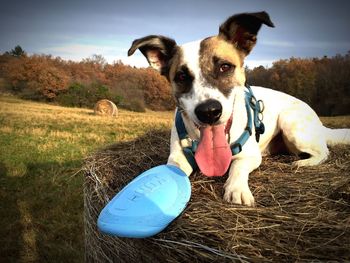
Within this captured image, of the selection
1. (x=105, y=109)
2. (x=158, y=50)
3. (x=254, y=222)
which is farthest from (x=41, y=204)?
(x=105, y=109)

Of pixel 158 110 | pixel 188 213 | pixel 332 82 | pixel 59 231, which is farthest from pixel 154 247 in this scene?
pixel 158 110

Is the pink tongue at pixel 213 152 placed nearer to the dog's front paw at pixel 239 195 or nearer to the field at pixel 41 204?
the dog's front paw at pixel 239 195

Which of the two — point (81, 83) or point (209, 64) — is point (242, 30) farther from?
point (81, 83)

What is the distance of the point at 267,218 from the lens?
8.09 ft

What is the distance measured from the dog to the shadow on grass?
95.6 inches

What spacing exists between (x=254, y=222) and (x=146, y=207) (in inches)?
29.1

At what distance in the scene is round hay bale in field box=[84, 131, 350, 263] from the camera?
218 centimetres

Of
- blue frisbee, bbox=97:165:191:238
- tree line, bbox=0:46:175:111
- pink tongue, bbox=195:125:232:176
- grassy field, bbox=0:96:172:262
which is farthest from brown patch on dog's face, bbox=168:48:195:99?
tree line, bbox=0:46:175:111

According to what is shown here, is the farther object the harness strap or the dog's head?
the harness strap

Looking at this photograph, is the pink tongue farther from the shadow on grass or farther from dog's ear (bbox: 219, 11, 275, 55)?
the shadow on grass

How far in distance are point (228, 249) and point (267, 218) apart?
0.41 m

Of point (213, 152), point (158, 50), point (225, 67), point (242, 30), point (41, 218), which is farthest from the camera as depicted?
point (41, 218)

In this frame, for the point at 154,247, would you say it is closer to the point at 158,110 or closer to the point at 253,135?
the point at 253,135

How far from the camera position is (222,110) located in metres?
3.21
